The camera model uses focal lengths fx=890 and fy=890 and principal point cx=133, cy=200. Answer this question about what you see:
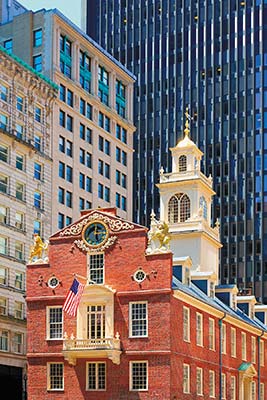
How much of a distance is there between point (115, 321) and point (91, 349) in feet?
8.40

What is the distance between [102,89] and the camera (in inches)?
4215

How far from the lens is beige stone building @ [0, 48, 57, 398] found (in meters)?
85.1

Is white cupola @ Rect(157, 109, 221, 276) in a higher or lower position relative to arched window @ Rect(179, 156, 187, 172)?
lower

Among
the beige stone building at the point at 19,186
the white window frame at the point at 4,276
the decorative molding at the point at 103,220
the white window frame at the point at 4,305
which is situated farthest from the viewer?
the beige stone building at the point at 19,186

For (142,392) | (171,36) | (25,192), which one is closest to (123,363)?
(142,392)

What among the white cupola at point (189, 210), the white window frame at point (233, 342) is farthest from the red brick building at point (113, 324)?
the white cupola at point (189, 210)

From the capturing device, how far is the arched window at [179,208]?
77438 millimetres

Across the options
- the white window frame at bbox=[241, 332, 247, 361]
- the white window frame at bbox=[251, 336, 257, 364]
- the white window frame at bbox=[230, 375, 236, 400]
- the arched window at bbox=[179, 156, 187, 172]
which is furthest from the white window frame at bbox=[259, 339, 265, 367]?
the arched window at bbox=[179, 156, 187, 172]

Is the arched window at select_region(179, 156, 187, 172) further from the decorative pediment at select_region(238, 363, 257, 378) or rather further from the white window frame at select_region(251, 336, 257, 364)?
the decorative pediment at select_region(238, 363, 257, 378)

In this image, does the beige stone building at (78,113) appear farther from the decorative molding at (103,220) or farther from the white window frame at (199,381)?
the white window frame at (199,381)

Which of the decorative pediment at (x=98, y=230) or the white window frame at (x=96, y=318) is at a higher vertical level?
the decorative pediment at (x=98, y=230)

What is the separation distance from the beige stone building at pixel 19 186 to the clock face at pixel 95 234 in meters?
23.3

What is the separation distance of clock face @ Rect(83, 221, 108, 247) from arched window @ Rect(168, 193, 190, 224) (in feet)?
51.2

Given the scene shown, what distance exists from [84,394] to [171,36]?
10337 centimetres
